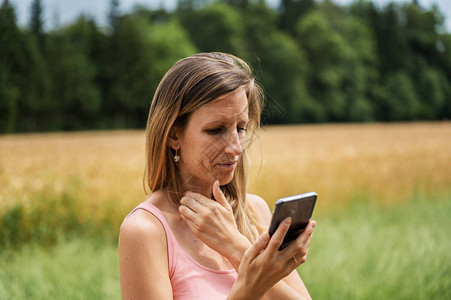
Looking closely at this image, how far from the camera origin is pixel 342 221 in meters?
6.90

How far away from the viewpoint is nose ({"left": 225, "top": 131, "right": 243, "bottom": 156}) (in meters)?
1.50

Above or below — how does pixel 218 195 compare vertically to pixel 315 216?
above

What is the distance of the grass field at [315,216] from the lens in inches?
163

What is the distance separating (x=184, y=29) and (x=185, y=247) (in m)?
50.4

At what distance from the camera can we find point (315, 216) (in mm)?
7086

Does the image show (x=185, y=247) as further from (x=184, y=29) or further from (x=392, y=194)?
(x=184, y=29)

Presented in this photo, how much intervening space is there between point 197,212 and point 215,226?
8 centimetres

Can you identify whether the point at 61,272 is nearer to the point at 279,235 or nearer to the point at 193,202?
the point at 193,202

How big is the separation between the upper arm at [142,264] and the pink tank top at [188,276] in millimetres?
44

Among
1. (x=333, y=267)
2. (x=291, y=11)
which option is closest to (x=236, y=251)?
(x=333, y=267)

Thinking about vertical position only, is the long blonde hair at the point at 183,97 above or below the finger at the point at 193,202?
above

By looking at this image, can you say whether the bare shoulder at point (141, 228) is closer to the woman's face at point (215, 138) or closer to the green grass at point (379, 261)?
the woman's face at point (215, 138)

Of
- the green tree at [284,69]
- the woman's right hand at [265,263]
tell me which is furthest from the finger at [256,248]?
the green tree at [284,69]

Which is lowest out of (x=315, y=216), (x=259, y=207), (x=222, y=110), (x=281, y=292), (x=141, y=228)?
(x=315, y=216)
